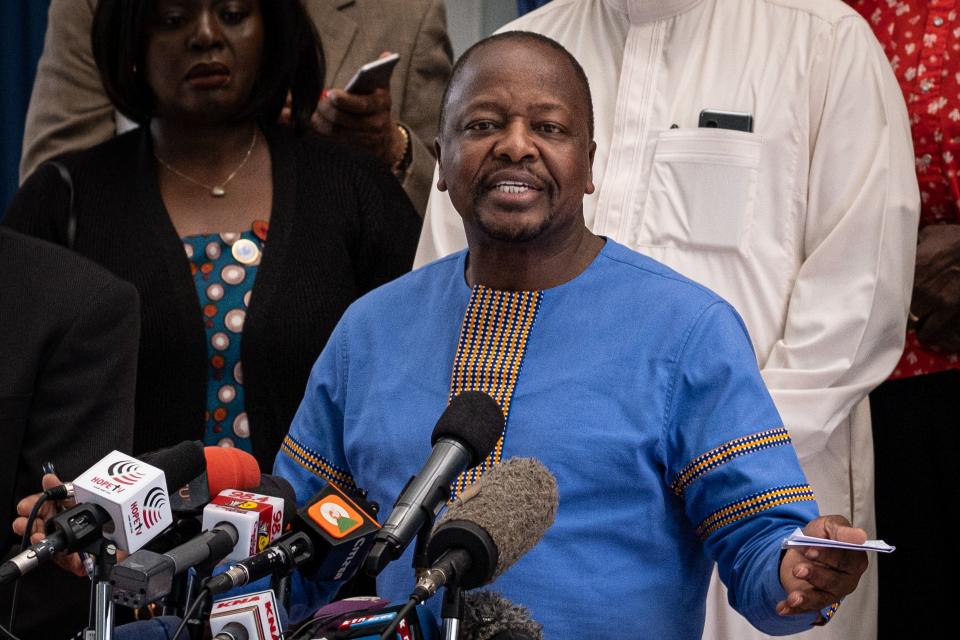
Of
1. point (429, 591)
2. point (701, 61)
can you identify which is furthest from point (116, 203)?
point (429, 591)

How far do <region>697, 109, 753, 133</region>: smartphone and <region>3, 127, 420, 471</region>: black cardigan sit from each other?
80cm

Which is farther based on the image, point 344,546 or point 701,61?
point 701,61

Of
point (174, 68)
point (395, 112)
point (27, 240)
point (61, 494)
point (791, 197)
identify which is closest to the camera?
point (61, 494)

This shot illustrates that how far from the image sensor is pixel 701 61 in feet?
11.0

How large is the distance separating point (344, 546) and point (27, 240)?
1381mm

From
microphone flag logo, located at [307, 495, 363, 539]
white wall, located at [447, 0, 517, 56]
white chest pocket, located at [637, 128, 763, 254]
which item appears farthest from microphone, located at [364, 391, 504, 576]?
white wall, located at [447, 0, 517, 56]

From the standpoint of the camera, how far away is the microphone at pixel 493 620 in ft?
6.08

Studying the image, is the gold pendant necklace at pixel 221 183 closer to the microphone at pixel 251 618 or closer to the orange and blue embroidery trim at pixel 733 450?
the orange and blue embroidery trim at pixel 733 450

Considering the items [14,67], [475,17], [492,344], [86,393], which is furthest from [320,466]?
[14,67]

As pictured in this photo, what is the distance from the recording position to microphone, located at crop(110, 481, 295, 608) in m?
1.65

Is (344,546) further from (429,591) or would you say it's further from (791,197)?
(791,197)

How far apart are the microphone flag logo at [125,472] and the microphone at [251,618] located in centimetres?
21

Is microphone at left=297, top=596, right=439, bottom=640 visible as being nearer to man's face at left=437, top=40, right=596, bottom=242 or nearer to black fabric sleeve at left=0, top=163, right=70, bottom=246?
man's face at left=437, top=40, right=596, bottom=242

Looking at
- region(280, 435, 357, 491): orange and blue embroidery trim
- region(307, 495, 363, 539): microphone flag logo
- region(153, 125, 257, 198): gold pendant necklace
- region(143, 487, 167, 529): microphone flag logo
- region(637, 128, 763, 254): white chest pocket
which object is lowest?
region(280, 435, 357, 491): orange and blue embroidery trim
